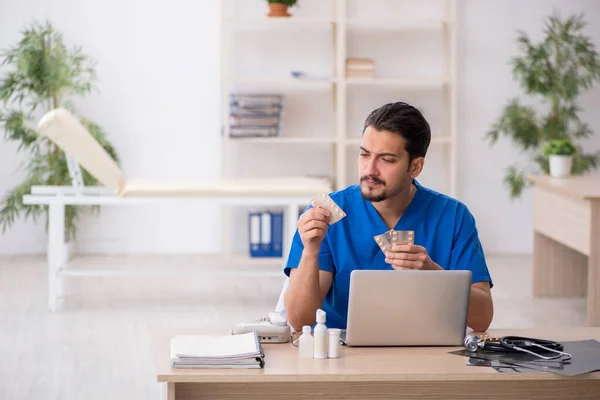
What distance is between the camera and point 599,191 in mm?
4688

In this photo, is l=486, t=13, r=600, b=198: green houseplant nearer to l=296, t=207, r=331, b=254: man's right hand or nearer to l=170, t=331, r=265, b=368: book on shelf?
l=296, t=207, r=331, b=254: man's right hand

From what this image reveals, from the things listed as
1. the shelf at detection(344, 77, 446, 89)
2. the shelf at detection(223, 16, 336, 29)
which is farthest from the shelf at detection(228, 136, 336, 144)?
the shelf at detection(223, 16, 336, 29)

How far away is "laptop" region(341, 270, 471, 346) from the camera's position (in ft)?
6.77

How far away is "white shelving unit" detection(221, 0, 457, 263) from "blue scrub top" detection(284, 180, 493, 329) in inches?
158

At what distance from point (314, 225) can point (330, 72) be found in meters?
4.50

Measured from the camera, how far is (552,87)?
6.29 m

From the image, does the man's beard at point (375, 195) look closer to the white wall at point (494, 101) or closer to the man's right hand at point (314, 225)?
the man's right hand at point (314, 225)

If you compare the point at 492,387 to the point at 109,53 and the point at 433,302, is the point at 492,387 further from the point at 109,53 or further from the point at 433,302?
the point at 109,53

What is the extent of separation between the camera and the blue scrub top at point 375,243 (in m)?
2.46

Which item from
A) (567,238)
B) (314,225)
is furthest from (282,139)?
(314,225)

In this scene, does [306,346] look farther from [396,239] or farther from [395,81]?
[395,81]

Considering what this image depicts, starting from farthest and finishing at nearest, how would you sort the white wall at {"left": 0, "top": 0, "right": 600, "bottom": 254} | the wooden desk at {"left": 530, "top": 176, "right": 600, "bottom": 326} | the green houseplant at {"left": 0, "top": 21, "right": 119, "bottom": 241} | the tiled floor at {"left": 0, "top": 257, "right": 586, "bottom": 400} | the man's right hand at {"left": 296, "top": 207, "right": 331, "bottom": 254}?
1. the white wall at {"left": 0, "top": 0, "right": 600, "bottom": 254}
2. the green houseplant at {"left": 0, "top": 21, "right": 119, "bottom": 241}
3. the wooden desk at {"left": 530, "top": 176, "right": 600, "bottom": 326}
4. the tiled floor at {"left": 0, "top": 257, "right": 586, "bottom": 400}
5. the man's right hand at {"left": 296, "top": 207, "right": 331, "bottom": 254}

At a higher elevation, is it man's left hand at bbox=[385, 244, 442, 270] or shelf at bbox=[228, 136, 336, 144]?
shelf at bbox=[228, 136, 336, 144]

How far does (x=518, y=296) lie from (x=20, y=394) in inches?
114
